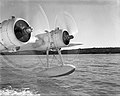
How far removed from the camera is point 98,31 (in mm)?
3445

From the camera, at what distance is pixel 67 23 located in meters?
2.54

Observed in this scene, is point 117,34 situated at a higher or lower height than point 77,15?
lower

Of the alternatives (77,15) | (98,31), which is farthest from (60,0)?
(98,31)

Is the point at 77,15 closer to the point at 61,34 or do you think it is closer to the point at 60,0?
the point at 60,0

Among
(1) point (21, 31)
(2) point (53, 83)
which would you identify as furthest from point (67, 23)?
(2) point (53, 83)

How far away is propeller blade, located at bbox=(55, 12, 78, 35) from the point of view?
2547 mm

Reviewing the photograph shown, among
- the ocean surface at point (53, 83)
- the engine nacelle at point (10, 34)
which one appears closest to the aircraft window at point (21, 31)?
the engine nacelle at point (10, 34)

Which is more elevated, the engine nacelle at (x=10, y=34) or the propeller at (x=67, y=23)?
the propeller at (x=67, y=23)

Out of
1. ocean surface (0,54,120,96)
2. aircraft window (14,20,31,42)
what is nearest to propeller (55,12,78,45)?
ocean surface (0,54,120,96)

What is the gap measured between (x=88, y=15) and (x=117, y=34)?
52cm

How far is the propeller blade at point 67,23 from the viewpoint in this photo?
2547 millimetres

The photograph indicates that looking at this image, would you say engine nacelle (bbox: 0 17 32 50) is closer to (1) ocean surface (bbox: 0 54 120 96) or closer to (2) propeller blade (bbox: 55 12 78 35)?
(1) ocean surface (bbox: 0 54 120 96)

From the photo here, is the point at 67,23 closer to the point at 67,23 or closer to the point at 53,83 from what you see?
the point at 67,23

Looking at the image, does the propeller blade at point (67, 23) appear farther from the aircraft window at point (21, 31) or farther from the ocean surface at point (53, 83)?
the aircraft window at point (21, 31)
